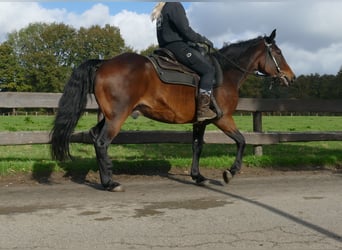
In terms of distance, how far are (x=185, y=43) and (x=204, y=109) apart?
1.12 meters

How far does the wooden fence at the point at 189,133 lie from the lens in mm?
8516

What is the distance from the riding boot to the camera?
25.4 ft

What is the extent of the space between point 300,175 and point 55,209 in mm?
4785

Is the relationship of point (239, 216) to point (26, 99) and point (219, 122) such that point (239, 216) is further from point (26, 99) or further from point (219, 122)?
point (26, 99)

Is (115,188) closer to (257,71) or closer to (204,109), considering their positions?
(204,109)

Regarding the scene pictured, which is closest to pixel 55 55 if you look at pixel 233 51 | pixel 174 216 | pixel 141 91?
pixel 233 51

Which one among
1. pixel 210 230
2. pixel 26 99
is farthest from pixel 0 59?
pixel 210 230

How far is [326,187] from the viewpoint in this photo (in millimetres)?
7434

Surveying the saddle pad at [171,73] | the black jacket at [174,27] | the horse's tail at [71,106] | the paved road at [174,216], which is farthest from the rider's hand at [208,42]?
the paved road at [174,216]

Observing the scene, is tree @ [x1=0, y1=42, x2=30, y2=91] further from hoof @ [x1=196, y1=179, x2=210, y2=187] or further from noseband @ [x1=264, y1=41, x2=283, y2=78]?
hoof @ [x1=196, y1=179, x2=210, y2=187]

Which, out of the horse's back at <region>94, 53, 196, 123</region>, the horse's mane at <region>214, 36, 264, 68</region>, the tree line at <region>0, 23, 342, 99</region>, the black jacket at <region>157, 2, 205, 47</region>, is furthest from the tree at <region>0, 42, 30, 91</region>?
the horse's back at <region>94, 53, 196, 123</region>

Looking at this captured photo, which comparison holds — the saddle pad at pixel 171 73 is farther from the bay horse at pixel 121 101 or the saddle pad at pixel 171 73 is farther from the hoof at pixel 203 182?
the hoof at pixel 203 182

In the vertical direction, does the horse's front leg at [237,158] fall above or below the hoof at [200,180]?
above

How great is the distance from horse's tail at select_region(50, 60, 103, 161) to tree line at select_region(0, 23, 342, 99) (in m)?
66.0
